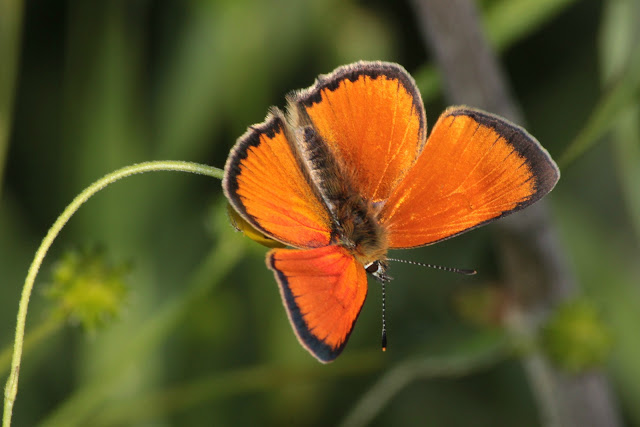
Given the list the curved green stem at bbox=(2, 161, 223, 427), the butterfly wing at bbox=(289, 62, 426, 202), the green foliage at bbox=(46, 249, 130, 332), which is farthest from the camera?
the green foliage at bbox=(46, 249, 130, 332)

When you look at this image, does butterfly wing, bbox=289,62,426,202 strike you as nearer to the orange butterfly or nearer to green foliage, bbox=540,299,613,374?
the orange butterfly

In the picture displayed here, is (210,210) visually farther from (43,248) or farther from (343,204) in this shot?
(43,248)

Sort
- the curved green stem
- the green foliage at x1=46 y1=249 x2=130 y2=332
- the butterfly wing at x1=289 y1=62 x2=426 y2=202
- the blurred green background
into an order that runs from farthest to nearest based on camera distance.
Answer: the blurred green background < the green foliage at x1=46 y1=249 x2=130 y2=332 < the butterfly wing at x1=289 y1=62 x2=426 y2=202 < the curved green stem

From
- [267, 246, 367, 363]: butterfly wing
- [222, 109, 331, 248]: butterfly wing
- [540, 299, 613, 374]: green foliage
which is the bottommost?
[540, 299, 613, 374]: green foliage

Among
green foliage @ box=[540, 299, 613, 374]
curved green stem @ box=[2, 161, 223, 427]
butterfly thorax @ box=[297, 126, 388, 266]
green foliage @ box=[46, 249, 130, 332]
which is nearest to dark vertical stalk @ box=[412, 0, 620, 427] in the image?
green foliage @ box=[540, 299, 613, 374]

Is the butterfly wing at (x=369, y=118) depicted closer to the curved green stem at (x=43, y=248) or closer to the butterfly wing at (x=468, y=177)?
the butterfly wing at (x=468, y=177)

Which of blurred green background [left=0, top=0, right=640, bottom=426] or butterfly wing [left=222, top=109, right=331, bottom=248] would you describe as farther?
blurred green background [left=0, top=0, right=640, bottom=426]
